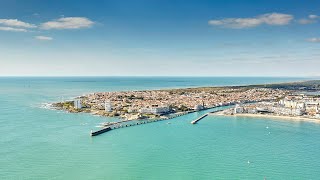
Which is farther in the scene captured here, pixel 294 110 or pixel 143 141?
pixel 294 110

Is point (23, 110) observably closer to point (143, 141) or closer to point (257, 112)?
point (143, 141)

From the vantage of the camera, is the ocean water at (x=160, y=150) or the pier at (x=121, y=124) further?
the pier at (x=121, y=124)

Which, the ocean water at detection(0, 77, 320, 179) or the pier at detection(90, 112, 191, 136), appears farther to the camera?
the pier at detection(90, 112, 191, 136)

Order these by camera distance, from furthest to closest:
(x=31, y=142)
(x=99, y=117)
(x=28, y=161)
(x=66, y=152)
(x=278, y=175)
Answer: (x=99, y=117) < (x=31, y=142) < (x=66, y=152) < (x=28, y=161) < (x=278, y=175)

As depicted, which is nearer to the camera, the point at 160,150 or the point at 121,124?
the point at 160,150

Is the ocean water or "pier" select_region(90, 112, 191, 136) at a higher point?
"pier" select_region(90, 112, 191, 136)

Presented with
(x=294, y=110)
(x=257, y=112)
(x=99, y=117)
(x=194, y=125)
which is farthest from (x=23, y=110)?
(x=294, y=110)

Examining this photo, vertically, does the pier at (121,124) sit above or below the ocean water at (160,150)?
above

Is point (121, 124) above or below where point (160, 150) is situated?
above
